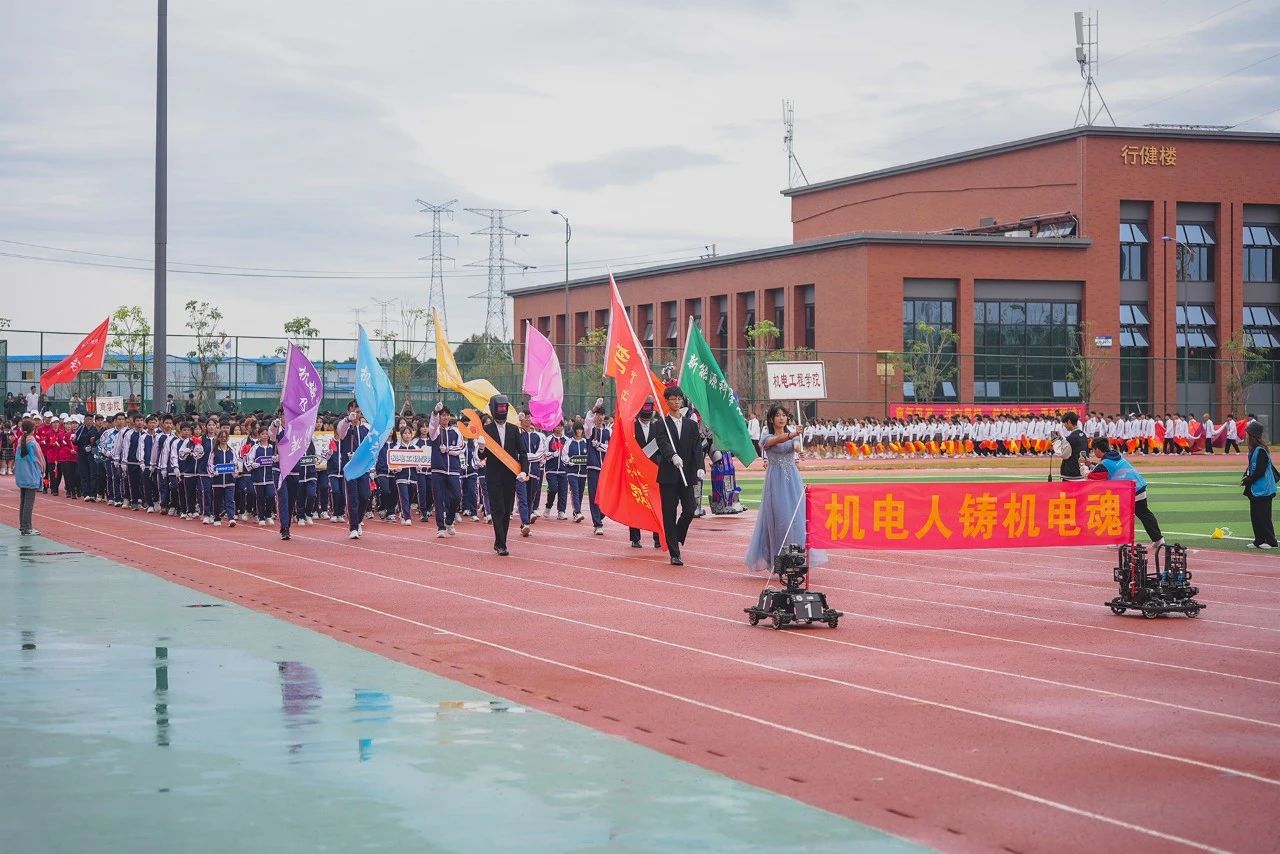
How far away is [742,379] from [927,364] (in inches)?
381

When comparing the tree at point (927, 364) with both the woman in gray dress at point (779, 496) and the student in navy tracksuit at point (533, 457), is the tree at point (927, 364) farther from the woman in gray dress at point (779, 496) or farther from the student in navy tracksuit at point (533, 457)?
the woman in gray dress at point (779, 496)

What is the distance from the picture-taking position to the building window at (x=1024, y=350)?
6531 cm

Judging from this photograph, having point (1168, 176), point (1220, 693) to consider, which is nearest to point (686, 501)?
point (1220, 693)

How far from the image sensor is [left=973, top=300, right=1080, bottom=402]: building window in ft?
214

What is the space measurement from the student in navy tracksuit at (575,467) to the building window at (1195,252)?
49269mm

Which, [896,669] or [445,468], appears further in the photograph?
[445,468]

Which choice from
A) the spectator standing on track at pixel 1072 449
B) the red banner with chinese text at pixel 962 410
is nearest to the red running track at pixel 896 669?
the spectator standing on track at pixel 1072 449

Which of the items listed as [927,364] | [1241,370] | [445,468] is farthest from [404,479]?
[1241,370]

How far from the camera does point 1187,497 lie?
34.8 meters

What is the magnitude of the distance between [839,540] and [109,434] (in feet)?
72.2

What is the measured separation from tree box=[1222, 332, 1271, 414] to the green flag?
183 feet

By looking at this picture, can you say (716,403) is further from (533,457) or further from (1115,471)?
(533,457)

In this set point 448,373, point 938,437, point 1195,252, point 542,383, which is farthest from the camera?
point 1195,252

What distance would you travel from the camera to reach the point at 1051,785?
740 cm
